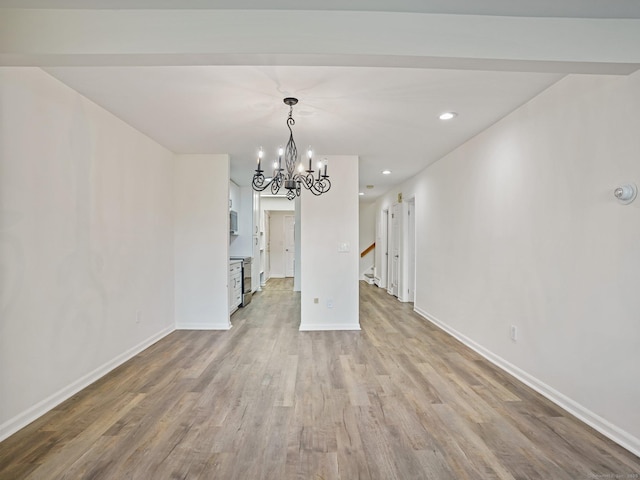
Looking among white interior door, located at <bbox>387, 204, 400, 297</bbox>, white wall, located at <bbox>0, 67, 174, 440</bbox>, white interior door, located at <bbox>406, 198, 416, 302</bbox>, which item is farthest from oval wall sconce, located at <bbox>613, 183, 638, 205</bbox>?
white interior door, located at <bbox>387, 204, 400, 297</bbox>

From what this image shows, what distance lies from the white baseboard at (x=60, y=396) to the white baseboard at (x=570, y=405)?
374 centimetres

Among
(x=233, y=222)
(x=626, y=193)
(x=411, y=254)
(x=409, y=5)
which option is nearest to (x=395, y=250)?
(x=411, y=254)

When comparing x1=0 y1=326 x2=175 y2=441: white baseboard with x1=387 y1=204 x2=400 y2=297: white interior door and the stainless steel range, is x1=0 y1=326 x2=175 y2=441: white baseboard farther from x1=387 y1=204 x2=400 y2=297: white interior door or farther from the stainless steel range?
x1=387 y1=204 x2=400 y2=297: white interior door

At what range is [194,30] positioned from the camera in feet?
5.75

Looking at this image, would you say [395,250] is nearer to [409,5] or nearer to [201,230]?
[201,230]

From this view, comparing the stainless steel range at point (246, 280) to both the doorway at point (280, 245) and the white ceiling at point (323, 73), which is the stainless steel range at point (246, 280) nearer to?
the white ceiling at point (323, 73)

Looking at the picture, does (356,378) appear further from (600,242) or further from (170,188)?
(170,188)

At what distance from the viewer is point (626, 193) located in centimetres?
202

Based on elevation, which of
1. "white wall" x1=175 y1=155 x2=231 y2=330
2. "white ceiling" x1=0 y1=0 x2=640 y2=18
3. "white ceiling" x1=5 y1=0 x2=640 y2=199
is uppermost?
"white ceiling" x1=0 y1=0 x2=640 y2=18

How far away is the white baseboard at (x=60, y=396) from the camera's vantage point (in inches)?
85.2

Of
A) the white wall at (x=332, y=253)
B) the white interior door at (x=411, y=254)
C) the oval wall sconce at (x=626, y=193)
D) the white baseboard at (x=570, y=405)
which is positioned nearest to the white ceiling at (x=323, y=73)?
the white wall at (x=332, y=253)

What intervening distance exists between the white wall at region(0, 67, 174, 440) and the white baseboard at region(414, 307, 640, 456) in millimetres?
3753

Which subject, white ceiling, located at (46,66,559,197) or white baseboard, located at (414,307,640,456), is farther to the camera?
white ceiling, located at (46,66,559,197)

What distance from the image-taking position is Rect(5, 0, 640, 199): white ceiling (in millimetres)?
1746
